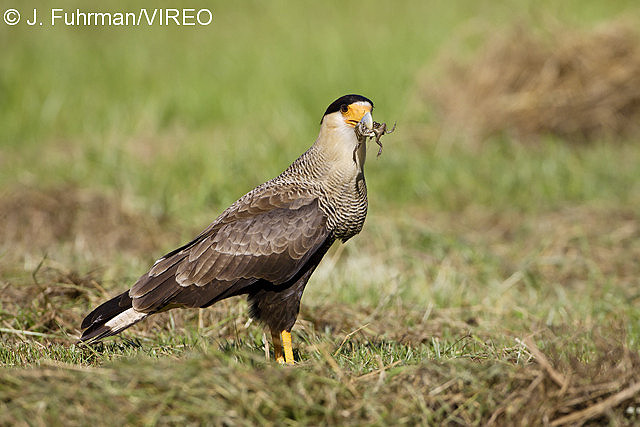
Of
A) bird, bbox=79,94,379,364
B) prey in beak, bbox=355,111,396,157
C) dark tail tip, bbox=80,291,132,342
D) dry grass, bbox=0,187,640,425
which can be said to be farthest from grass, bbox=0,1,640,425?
prey in beak, bbox=355,111,396,157

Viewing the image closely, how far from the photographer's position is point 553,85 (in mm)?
9688

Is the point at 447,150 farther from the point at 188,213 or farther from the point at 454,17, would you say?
the point at 454,17

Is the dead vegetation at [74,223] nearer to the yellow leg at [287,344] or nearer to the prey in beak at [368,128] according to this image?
the yellow leg at [287,344]

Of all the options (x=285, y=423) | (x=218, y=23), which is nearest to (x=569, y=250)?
(x=285, y=423)

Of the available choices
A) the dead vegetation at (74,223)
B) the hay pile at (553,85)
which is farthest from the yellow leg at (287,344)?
the hay pile at (553,85)

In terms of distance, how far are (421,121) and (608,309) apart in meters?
5.00

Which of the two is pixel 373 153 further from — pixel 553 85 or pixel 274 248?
pixel 274 248

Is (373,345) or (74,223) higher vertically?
(74,223)

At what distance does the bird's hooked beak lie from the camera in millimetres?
3883

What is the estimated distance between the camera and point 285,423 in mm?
2926

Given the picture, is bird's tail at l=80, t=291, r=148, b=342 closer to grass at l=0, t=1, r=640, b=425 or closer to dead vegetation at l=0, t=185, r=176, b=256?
grass at l=0, t=1, r=640, b=425

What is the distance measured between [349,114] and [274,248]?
2.46 ft

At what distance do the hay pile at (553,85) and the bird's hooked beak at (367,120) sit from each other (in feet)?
19.6

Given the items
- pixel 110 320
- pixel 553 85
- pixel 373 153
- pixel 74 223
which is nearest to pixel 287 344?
pixel 110 320
